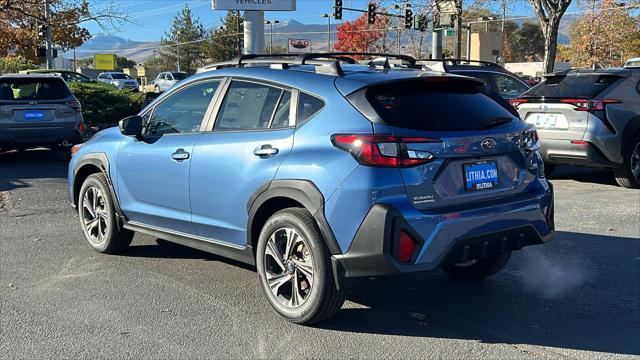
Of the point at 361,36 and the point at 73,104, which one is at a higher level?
the point at 361,36

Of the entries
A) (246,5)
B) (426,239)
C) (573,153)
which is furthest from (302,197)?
(246,5)

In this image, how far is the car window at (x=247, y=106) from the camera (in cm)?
452

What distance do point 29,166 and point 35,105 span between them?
1.13m

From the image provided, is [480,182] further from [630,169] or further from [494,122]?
[630,169]

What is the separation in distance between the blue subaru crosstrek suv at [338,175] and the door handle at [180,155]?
0.10ft

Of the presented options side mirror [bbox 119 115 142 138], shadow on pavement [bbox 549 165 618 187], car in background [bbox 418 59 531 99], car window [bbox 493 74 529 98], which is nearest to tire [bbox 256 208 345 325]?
side mirror [bbox 119 115 142 138]

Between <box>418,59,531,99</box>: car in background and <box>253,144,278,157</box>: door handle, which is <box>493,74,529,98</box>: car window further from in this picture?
<box>253,144,278,157</box>: door handle

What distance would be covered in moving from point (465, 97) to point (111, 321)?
2867 mm

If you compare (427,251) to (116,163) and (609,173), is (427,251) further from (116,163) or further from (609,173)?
(609,173)

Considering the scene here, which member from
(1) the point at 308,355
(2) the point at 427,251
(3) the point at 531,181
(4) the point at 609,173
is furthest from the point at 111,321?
(4) the point at 609,173

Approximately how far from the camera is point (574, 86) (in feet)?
30.8

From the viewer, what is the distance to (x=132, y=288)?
5004 millimetres

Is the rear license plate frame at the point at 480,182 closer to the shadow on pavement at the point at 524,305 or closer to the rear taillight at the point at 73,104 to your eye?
the shadow on pavement at the point at 524,305

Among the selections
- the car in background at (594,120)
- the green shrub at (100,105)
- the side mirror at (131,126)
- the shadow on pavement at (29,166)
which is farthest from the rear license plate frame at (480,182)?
the green shrub at (100,105)
